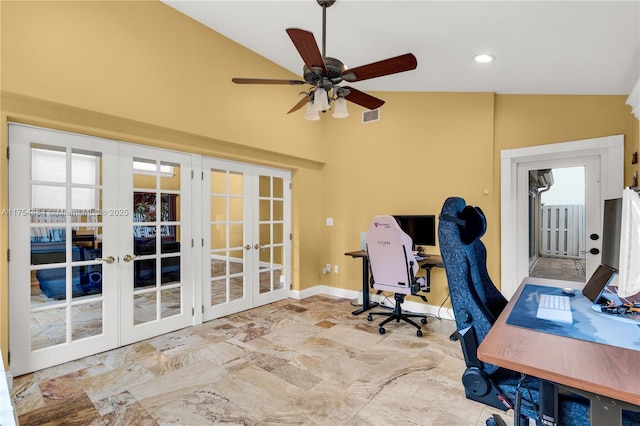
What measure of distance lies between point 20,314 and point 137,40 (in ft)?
8.58

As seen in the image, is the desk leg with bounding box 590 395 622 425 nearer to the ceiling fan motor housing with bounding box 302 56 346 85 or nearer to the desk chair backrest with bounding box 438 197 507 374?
the desk chair backrest with bounding box 438 197 507 374

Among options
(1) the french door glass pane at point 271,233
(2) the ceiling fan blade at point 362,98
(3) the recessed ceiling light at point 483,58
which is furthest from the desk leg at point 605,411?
(1) the french door glass pane at point 271,233

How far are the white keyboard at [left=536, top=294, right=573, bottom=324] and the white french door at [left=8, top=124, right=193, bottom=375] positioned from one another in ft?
11.1

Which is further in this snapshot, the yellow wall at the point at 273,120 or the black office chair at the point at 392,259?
the black office chair at the point at 392,259

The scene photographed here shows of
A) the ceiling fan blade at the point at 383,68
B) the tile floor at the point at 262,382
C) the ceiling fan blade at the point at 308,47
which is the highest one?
the ceiling fan blade at the point at 308,47

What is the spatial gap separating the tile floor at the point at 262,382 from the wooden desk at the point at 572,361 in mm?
1145

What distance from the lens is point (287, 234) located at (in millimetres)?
4941

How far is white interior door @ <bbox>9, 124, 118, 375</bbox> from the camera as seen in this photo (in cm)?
255

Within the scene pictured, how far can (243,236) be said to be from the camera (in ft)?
14.1

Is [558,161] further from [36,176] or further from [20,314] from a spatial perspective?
[20,314]

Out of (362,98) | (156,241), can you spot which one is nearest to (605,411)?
(362,98)

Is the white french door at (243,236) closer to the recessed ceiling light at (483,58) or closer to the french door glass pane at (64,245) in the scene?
the french door glass pane at (64,245)

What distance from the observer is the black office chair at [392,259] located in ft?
11.3

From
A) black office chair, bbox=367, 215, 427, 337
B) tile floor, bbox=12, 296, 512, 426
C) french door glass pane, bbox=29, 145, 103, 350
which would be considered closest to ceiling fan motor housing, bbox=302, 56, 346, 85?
black office chair, bbox=367, 215, 427, 337
